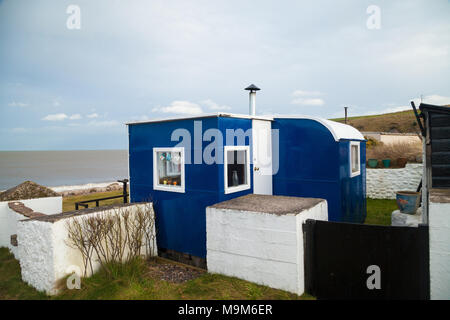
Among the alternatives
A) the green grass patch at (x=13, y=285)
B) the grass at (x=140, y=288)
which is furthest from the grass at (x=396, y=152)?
the green grass patch at (x=13, y=285)

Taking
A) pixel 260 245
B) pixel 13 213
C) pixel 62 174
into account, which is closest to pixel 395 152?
pixel 260 245

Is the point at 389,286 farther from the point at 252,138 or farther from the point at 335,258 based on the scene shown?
the point at 252,138

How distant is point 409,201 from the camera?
815 cm

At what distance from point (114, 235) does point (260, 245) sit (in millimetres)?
3037

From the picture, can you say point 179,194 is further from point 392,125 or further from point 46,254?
point 392,125

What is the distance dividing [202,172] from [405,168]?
39.4 ft

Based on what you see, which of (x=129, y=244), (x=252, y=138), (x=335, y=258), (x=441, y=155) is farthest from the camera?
(x=252, y=138)

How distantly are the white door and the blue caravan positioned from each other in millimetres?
24

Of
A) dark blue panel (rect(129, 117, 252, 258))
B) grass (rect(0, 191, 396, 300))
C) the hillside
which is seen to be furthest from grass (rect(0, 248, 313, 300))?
the hillside

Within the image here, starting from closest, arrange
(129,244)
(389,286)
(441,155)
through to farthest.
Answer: (389,286)
(441,155)
(129,244)

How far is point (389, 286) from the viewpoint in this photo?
14.1 ft

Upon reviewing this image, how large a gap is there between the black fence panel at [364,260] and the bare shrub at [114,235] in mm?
3680

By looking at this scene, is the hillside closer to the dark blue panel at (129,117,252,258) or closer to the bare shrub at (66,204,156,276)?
the dark blue panel at (129,117,252,258)
